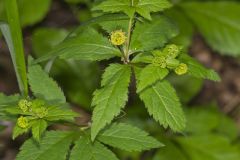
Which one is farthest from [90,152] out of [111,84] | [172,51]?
[172,51]

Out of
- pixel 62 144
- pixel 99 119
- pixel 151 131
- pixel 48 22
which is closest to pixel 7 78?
pixel 48 22

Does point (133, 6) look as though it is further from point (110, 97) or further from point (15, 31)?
point (15, 31)

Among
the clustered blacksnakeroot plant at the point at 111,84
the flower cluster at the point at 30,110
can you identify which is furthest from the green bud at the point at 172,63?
the flower cluster at the point at 30,110

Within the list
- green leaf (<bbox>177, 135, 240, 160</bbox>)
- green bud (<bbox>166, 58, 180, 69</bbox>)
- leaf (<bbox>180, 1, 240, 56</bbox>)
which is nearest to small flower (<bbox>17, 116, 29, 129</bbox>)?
green bud (<bbox>166, 58, 180, 69</bbox>)

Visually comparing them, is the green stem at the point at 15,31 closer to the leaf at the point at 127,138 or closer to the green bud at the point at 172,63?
the leaf at the point at 127,138

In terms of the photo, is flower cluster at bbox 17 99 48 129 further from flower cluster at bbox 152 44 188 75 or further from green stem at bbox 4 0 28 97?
flower cluster at bbox 152 44 188 75

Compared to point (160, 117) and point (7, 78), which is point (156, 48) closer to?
point (160, 117)
